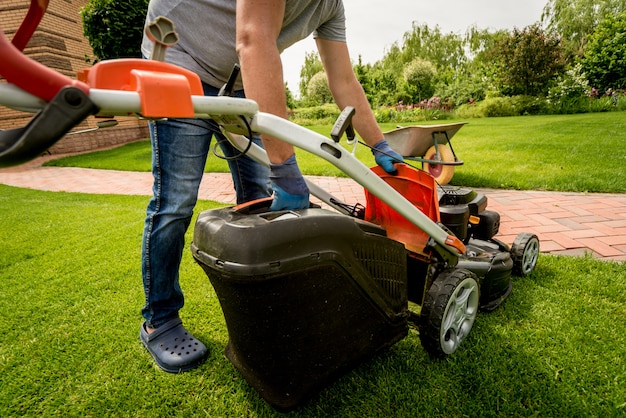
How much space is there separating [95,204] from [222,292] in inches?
161

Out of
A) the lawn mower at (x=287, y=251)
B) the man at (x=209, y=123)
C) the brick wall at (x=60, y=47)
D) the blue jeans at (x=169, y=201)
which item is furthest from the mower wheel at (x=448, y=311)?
the brick wall at (x=60, y=47)

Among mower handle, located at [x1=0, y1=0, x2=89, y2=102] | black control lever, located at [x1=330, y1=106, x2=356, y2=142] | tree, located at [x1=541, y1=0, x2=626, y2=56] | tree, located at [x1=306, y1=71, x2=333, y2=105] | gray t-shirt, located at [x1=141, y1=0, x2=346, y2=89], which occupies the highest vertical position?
tree, located at [x1=541, y1=0, x2=626, y2=56]

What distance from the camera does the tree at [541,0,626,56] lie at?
87.5ft

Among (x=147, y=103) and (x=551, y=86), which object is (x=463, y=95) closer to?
(x=551, y=86)

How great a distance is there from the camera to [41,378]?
151 centimetres

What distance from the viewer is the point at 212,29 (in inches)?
52.4

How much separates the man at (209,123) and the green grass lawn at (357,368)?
0.60 ft

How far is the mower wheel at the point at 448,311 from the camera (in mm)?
1414

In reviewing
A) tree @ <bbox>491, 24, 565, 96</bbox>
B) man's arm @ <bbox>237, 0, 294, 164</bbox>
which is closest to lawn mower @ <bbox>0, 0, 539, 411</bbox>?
man's arm @ <bbox>237, 0, 294, 164</bbox>

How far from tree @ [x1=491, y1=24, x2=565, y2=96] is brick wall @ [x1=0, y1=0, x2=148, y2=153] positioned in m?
16.6

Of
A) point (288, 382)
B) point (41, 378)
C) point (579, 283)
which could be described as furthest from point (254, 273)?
point (579, 283)

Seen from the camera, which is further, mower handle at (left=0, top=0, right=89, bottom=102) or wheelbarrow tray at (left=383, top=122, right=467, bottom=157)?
wheelbarrow tray at (left=383, top=122, right=467, bottom=157)

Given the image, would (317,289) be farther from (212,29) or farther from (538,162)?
(538,162)

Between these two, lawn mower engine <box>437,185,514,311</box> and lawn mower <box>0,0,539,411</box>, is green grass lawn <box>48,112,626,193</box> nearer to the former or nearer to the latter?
lawn mower engine <box>437,185,514,311</box>
